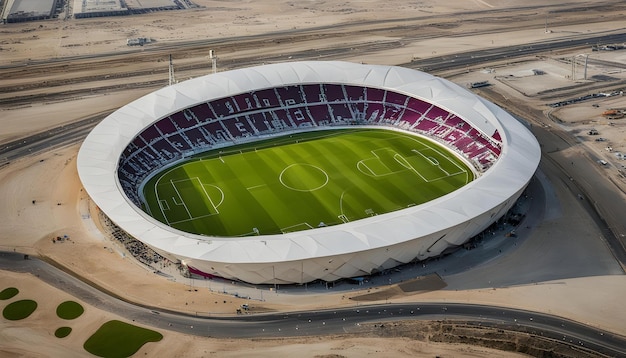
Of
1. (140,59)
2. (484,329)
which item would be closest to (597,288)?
(484,329)

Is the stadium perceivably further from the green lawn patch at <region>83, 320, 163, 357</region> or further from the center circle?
the center circle

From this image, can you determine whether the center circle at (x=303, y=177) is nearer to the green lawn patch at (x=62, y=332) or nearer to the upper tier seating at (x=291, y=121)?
the upper tier seating at (x=291, y=121)

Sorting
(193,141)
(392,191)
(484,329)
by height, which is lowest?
(484,329)

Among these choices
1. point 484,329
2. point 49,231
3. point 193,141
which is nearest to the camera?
point 484,329

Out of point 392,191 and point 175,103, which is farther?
point 175,103

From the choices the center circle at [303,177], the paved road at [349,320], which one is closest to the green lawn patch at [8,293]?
the paved road at [349,320]

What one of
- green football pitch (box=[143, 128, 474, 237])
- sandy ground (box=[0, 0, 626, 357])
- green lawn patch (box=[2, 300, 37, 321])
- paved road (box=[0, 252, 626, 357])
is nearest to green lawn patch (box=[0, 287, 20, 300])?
sandy ground (box=[0, 0, 626, 357])

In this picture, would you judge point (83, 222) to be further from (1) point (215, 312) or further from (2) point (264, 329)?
(2) point (264, 329)
